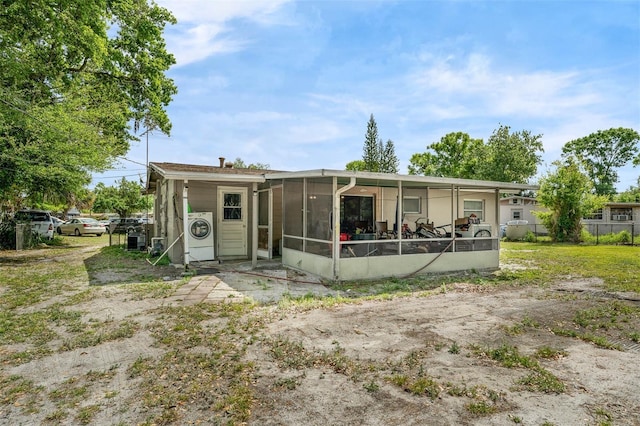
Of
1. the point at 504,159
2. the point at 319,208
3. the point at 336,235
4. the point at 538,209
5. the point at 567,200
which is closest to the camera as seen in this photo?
the point at 336,235

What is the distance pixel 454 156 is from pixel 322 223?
1373 inches

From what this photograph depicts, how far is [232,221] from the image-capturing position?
10.8 metres

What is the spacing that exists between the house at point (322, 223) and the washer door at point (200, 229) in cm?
3

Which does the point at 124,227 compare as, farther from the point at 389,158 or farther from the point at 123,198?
the point at 389,158

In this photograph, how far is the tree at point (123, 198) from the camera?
113 feet

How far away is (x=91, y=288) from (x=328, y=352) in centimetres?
548

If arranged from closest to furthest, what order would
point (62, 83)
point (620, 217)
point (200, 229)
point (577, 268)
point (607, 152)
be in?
point (200, 229)
point (577, 268)
point (62, 83)
point (620, 217)
point (607, 152)

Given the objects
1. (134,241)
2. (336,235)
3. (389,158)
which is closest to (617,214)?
(389,158)

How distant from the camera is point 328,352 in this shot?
3.97 meters

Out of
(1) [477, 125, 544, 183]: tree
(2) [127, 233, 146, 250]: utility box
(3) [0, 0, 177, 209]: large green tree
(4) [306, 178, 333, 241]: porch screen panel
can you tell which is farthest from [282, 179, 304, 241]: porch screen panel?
(1) [477, 125, 544, 183]: tree

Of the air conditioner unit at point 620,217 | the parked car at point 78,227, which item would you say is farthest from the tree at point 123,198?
the air conditioner unit at point 620,217

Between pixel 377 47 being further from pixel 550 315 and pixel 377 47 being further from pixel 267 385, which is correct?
pixel 267 385

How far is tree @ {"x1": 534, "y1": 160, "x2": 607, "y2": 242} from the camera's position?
19.0 meters

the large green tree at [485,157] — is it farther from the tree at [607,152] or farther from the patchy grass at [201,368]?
the patchy grass at [201,368]
